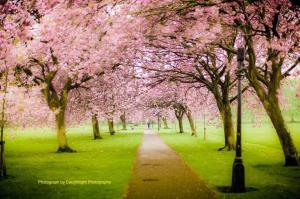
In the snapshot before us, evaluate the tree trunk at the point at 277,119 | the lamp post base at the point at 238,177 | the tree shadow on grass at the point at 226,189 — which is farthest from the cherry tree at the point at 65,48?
the tree trunk at the point at 277,119

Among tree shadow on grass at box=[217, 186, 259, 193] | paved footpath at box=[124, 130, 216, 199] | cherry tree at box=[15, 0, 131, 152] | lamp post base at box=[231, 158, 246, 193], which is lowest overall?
tree shadow on grass at box=[217, 186, 259, 193]

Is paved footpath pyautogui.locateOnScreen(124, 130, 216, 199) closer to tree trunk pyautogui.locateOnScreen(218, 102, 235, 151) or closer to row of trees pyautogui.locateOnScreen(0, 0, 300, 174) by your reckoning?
row of trees pyautogui.locateOnScreen(0, 0, 300, 174)

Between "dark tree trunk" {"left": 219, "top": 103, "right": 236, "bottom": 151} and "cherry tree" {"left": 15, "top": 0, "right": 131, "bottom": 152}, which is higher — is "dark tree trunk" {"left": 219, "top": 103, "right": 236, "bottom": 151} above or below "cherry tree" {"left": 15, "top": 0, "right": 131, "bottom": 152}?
below

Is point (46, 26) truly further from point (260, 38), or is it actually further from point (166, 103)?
point (166, 103)

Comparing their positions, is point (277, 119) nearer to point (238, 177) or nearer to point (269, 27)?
point (269, 27)

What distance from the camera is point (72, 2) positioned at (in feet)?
37.6

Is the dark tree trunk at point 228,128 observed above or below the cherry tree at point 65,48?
below

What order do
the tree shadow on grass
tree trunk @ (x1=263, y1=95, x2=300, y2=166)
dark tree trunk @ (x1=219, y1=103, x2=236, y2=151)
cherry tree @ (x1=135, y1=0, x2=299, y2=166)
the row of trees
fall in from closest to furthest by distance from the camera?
the row of trees → the tree shadow on grass → cherry tree @ (x1=135, y1=0, x2=299, y2=166) → tree trunk @ (x1=263, y1=95, x2=300, y2=166) → dark tree trunk @ (x1=219, y1=103, x2=236, y2=151)

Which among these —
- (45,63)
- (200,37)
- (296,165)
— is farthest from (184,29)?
(45,63)

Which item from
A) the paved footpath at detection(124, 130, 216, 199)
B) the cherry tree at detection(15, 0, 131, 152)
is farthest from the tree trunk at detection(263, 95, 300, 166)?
the cherry tree at detection(15, 0, 131, 152)

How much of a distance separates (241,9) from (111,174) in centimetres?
858

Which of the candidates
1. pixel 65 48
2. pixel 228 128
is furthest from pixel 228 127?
pixel 65 48

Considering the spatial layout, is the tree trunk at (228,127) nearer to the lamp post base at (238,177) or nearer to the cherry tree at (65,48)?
the cherry tree at (65,48)

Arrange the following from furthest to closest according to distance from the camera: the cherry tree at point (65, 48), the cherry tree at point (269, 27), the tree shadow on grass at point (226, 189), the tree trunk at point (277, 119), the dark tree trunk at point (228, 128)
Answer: the dark tree trunk at point (228, 128), the tree trunk at point (277, 119), the cherry tree at point (269, 27), the tree shadow on grass at point (226, 189), the cherry tree at point (65, 48)
